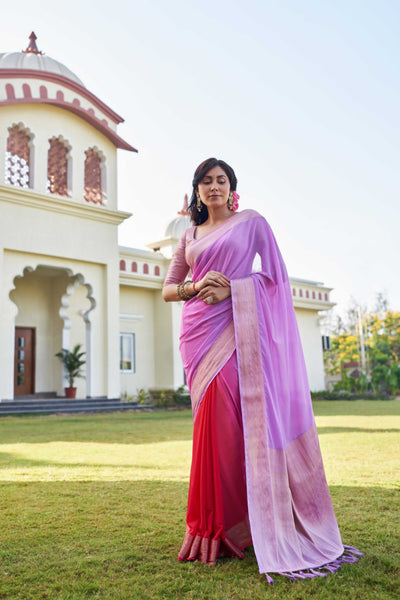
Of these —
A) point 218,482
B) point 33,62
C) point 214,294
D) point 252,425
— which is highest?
point 33,62

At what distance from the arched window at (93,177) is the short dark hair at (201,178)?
11.4 m

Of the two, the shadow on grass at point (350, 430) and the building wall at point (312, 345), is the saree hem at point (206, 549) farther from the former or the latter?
the building wall at point (312, 345)

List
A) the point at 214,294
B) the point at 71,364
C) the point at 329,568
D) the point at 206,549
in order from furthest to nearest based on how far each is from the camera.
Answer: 1. the point at 71,364
2. the point at 214,294
3. the point at 206,549
4. the point at 329,568

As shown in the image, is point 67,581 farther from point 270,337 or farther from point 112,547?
point 270,337

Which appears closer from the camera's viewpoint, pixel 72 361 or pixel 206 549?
pixel 206 549

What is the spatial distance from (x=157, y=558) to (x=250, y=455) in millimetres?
583

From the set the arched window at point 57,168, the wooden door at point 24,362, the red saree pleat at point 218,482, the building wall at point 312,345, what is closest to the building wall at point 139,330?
the wooden door at point 24,362

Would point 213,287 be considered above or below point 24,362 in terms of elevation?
below

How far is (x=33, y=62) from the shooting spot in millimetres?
13273

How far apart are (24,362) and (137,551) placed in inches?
483

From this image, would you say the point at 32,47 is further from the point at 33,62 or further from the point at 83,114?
the point at 83,114

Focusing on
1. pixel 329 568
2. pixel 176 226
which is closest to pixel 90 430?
pixel 329 568

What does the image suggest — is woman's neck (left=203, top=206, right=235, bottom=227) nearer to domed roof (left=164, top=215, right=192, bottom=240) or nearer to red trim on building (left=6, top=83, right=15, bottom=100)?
red trim on building (left=6, top=83, right=15, bottom=100)

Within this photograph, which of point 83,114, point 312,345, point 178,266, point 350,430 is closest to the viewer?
point 178,266
